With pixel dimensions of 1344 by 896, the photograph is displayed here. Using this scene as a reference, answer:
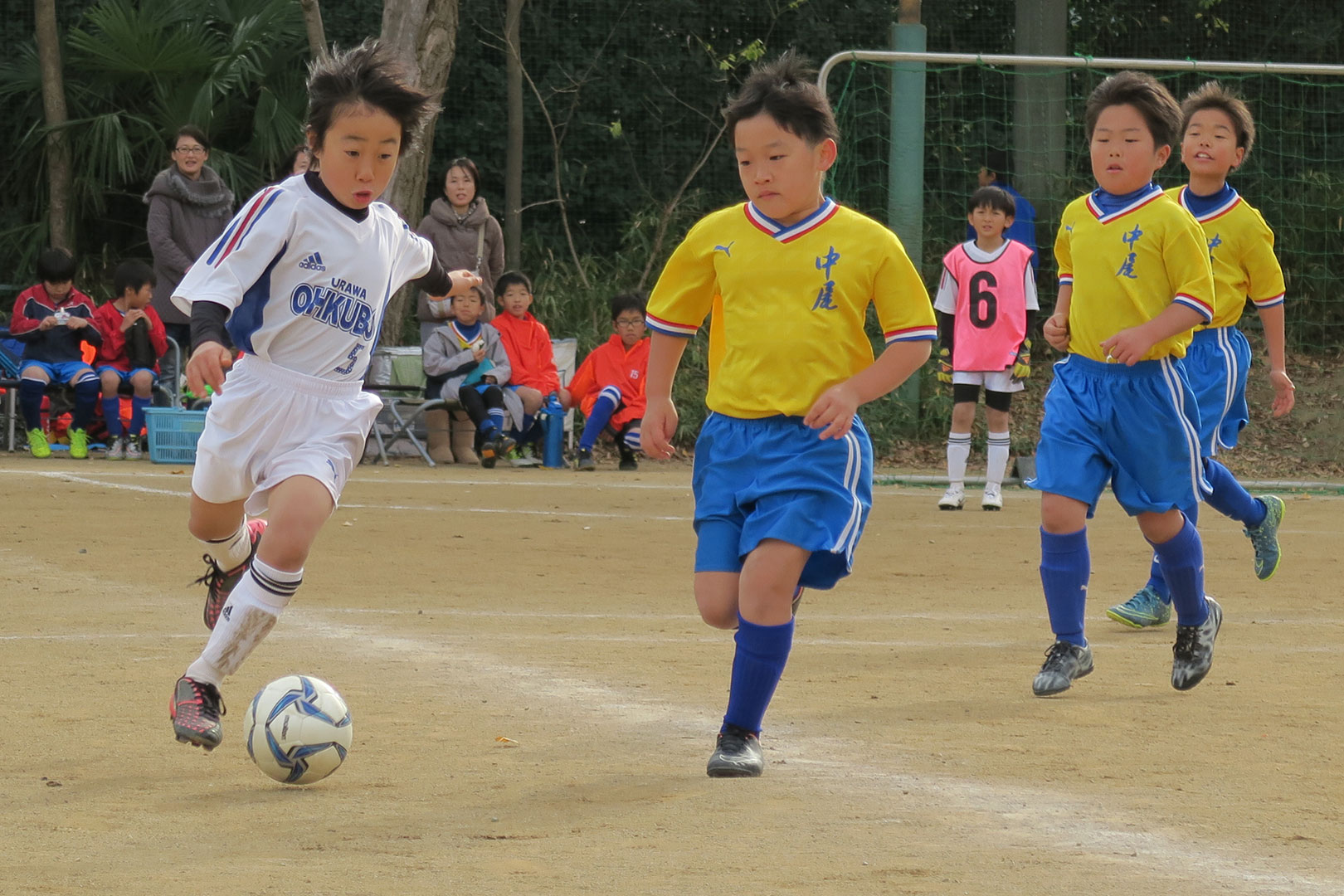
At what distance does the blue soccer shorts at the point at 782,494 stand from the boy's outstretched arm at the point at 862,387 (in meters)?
0.07

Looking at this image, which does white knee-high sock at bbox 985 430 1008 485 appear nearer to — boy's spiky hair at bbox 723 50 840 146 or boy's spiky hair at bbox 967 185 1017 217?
boy's spiky hair at bbox 967 185 1017 217

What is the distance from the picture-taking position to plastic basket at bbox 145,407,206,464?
12.0m

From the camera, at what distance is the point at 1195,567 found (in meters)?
5.46

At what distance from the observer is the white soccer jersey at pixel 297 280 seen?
4.43 meters

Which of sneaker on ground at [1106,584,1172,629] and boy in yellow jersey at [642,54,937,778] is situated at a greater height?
boy in yellow jersey at [642,54,937,778]

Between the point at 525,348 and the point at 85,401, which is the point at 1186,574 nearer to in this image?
the point at 525,348

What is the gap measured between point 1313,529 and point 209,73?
9.78 meters

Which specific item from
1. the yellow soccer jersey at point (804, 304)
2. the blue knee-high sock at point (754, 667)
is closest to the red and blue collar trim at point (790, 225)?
the yellow soccer jersey at point (804, 304)

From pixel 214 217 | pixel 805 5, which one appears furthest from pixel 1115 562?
pixel 805 5

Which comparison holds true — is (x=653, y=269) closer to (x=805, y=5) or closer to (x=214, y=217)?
(x=805, y=5)

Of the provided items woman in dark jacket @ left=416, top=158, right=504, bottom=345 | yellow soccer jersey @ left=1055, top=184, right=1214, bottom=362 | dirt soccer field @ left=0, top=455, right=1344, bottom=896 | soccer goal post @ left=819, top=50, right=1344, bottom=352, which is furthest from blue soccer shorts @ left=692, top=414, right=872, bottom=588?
soccer goal post @ left=819, top=50, right=1344, bottom=352

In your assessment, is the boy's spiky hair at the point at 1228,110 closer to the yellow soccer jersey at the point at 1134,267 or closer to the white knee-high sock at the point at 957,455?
→ the yellow soccer jersey at the point at 1134,267

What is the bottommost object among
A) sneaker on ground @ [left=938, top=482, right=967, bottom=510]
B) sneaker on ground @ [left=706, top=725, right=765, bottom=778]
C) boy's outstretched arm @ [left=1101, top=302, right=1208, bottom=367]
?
sneaker on ground @ [left=938, top=482, right=967, bottom=510]

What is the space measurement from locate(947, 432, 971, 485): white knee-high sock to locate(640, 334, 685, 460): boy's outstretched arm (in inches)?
254
